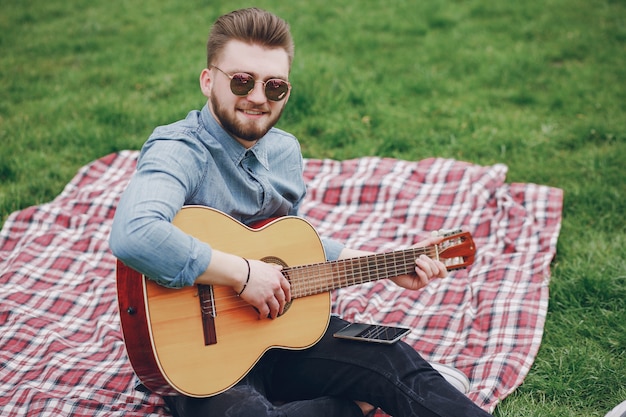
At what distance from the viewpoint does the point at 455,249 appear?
3.31m

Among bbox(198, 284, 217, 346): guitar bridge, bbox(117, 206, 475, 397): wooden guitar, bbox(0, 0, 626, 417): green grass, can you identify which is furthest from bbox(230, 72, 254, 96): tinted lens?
bbox(0, 0, 626, 417): green grass

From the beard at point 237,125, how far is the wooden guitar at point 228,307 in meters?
0.40

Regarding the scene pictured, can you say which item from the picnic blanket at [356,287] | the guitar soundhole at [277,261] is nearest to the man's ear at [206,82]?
the guitar soundhole at [277,261]

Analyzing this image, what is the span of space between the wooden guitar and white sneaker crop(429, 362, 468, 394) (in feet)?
1.71

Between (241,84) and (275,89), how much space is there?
165 millimetres

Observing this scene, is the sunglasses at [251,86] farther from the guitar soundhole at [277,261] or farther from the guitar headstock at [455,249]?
the guitar headstock at [455,249]

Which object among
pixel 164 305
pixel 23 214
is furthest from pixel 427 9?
pixel 164 305

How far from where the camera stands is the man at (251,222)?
2.61 meters

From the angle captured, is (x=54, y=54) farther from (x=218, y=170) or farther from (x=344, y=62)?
(x=218, y=170)

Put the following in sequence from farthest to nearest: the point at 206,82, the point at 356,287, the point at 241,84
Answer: the point at 356,287 < the point at 206,82 < the point at 241,84

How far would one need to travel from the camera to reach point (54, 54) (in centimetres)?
771

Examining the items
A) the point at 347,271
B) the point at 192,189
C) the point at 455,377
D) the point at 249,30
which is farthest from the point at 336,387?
the point at 249,30

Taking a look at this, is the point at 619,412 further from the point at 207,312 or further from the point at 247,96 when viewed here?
the point at 247,96

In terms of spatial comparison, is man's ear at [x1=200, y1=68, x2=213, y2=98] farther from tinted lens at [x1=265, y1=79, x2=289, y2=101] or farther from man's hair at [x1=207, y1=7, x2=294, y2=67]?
tinted lens at [x1=265, y1=79, x2=289, y2=101]
